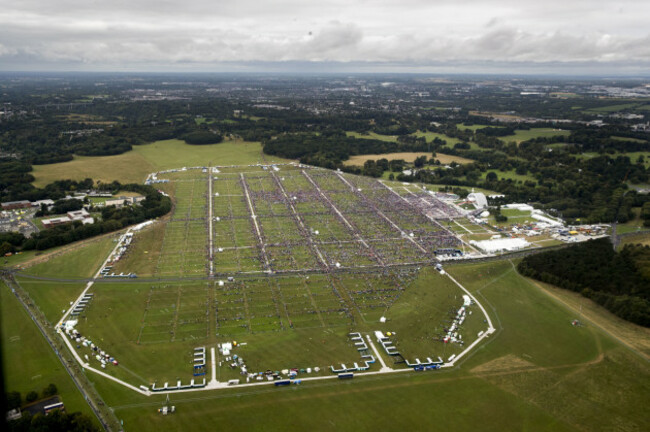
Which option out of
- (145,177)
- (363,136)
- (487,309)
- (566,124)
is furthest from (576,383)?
(566,124)

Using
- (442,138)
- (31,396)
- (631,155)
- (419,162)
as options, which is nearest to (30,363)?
(31,396)

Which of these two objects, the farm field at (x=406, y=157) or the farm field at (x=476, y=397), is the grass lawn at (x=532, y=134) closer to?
the farm field at (x=406, y=157)

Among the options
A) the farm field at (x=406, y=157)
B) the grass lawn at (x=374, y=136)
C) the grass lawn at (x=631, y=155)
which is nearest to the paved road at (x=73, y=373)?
the farm field at (x=406, y=157)

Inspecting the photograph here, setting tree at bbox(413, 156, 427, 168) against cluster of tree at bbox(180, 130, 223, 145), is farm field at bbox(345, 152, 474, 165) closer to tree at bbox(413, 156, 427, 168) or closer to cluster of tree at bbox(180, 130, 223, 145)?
tree at bbox(413, 156, 427, 168)

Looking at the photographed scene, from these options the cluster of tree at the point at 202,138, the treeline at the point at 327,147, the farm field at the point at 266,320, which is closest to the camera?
the farm field at the point at 266,320

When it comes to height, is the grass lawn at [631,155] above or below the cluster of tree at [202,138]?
below

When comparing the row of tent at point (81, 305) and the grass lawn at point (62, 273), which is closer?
the row of tent at point (81, 305)
